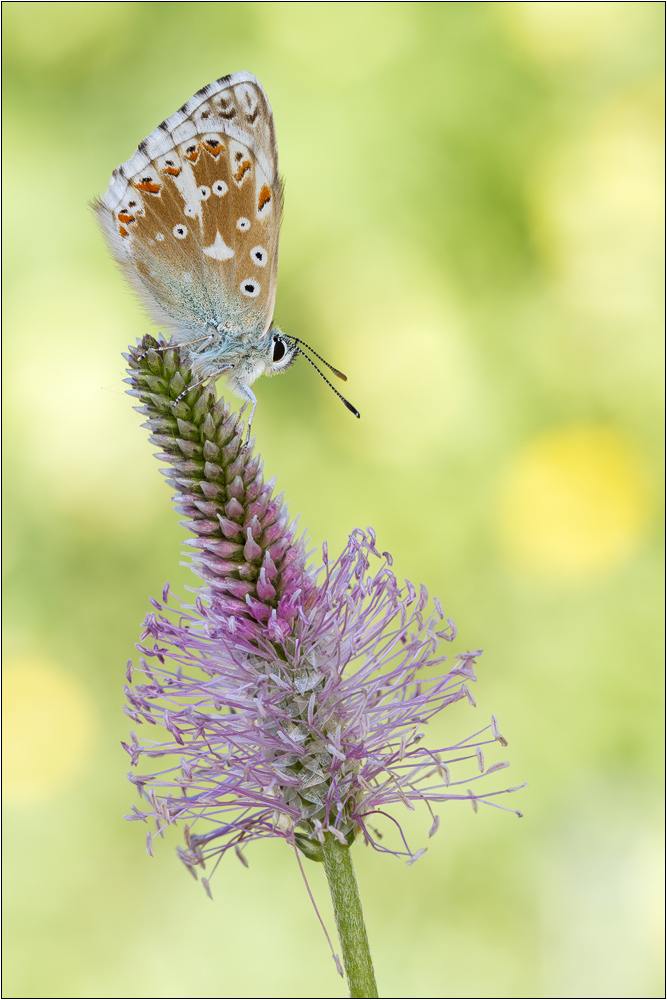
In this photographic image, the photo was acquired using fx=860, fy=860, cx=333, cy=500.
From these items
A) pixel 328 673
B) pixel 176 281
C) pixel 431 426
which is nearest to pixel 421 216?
pixel 431 426

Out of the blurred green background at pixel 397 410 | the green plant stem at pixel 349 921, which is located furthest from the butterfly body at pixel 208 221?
the blurred green background at pixel 397 410

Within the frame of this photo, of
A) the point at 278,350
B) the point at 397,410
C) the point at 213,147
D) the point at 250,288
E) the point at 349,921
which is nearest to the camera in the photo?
the point at 349,921

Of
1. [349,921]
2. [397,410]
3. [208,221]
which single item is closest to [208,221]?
[208,221]

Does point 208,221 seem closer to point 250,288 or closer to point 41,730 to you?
point 250,288

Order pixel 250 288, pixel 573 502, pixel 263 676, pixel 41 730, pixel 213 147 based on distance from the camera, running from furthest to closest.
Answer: pixel 573 502
pixel 41 730
pixel 250 288
pixel 213 147
pixel 263 676

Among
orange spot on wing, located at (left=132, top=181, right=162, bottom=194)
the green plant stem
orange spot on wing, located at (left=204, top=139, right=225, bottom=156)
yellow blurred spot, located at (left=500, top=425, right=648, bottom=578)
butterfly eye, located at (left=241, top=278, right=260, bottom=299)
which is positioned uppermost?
yellow blurred spot, located at (left=500, top=425, right=648, bottom=578)

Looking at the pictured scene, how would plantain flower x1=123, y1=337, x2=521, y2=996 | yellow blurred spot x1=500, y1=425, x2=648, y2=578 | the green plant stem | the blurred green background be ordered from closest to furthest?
1. the green plant stem
2. plantain flower x1=123, y1=337, x2=521, y2=996
3. the blurred green background
4. yellow blurred spot x1=500, y1=425, x2=648, y2=578

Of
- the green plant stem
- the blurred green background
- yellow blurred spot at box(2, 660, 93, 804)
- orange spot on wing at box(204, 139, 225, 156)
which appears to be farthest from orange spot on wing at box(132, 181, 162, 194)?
yellow blurred spot at box(2, 660, 93, 804)

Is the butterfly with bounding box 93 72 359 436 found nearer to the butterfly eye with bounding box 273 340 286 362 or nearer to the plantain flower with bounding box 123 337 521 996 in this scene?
the butterfly eye with bounding box 273 340 286 362

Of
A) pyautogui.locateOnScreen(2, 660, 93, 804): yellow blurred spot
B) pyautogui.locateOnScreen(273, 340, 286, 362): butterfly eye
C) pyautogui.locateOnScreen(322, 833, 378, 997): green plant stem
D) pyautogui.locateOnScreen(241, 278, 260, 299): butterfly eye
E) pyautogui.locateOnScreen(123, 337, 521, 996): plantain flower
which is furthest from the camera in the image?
pyautogui.locateOnScreen(2, 660, 93, 804): yellow blurred spot
